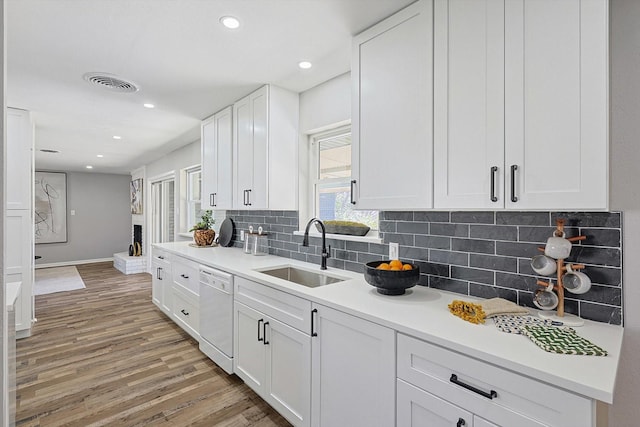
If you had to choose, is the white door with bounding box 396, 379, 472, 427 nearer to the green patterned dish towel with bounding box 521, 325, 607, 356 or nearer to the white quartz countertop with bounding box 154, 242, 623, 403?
the white quartz countertop with bounding box 154, 242, 623, 403

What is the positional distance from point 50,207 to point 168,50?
803 cm

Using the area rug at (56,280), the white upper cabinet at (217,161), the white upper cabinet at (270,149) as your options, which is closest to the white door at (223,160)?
the white upper cabinet at (217,161)

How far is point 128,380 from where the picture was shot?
2.49 m

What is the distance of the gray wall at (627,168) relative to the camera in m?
1.21

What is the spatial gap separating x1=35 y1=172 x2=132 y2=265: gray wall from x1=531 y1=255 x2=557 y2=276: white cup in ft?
32.5

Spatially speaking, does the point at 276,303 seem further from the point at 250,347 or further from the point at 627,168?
the point at 627,168

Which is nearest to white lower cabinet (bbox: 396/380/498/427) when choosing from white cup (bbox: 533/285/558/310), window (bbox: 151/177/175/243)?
white cup (bbox: 533/285/558/310)

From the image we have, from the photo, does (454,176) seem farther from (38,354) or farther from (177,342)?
(38,354)

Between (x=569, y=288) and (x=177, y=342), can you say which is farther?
(x=177, y=342)

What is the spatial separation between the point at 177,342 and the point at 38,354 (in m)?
1.25

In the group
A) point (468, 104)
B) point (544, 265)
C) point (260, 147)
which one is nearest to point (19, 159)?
point (260, 147)

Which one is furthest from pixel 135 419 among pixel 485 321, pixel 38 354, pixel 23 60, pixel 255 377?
pixel 23 60

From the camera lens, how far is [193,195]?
5.27m

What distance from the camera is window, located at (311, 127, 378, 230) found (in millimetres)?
2613
